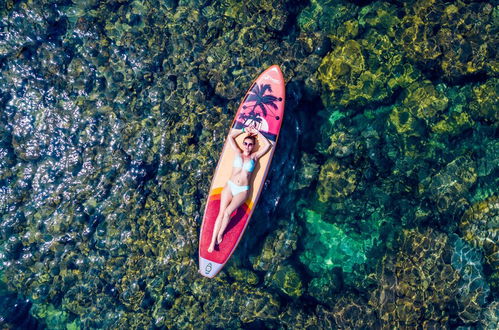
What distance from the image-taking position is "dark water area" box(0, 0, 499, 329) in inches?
376

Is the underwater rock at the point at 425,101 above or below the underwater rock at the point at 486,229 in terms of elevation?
above

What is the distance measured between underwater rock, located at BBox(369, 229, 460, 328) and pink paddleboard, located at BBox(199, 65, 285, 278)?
3277 mm

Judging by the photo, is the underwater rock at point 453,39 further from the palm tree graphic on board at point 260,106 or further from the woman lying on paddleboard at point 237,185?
the woman lying on paddleboard at point 237,185

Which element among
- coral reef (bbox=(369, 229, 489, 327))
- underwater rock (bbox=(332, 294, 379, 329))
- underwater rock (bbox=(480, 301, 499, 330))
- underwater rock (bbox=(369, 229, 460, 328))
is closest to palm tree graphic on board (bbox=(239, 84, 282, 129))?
underwater rock (bbox=(369, 229, 460, 328))

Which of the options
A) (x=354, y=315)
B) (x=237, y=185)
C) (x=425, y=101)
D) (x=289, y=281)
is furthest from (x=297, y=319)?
(x=425, y=101)

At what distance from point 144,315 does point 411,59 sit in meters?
8.45

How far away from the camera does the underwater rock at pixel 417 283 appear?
29.8 feet

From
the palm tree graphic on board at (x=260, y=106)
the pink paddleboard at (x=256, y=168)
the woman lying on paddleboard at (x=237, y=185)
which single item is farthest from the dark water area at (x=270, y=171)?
the woman lying on paddleboard at (x=237, y=185)

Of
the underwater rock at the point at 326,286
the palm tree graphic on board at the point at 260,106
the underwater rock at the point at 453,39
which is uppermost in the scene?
the underwater rock at the point at 453,39

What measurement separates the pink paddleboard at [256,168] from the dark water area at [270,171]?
39 centimetres

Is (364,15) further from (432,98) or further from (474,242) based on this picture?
(474,242)

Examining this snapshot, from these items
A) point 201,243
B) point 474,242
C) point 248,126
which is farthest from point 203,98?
point 474,242

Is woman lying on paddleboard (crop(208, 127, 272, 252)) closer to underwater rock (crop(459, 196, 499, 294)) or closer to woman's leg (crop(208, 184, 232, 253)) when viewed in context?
woman's leg (crop(208, 184, 232, 253))

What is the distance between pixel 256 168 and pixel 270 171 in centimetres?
50
